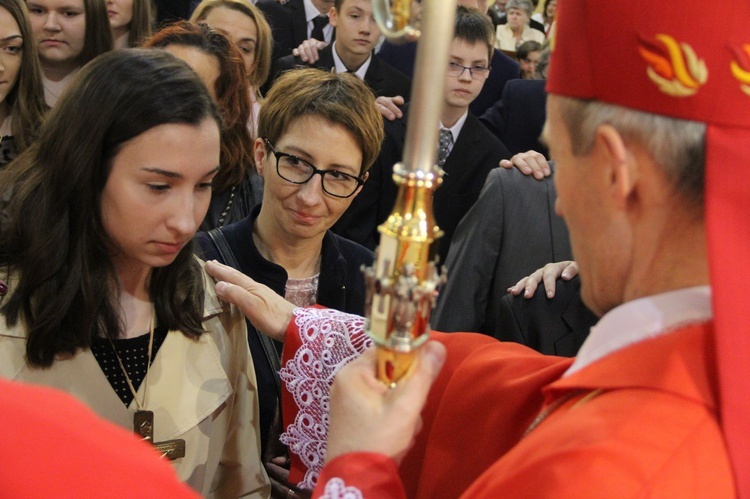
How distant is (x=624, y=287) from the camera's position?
1387 millimetres

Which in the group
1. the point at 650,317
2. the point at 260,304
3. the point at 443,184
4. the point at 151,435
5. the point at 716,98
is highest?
the point at 716,98

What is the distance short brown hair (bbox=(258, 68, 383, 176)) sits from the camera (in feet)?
9.49

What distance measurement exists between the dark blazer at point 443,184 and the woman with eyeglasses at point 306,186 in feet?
4.16

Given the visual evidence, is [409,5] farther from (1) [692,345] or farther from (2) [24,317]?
(2) [24,317]

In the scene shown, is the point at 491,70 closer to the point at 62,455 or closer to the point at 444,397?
the point at 444,397

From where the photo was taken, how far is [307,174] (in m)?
2.90

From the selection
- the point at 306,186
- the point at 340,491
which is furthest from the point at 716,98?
the point at 306,186

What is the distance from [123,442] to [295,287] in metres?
2.13

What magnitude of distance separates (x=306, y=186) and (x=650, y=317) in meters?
1.70

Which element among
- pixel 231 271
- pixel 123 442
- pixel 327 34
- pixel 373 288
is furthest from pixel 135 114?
pixel 327 34

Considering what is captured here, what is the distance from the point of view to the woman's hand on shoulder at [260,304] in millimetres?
2070

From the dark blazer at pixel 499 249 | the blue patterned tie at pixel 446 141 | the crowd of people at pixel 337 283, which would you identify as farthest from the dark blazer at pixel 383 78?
the dark blazer at pixel 499 249

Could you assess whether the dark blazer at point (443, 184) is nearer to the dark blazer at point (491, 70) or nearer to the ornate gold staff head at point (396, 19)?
the dark blazer at point (491, 70)

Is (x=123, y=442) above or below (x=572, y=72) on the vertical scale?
below
